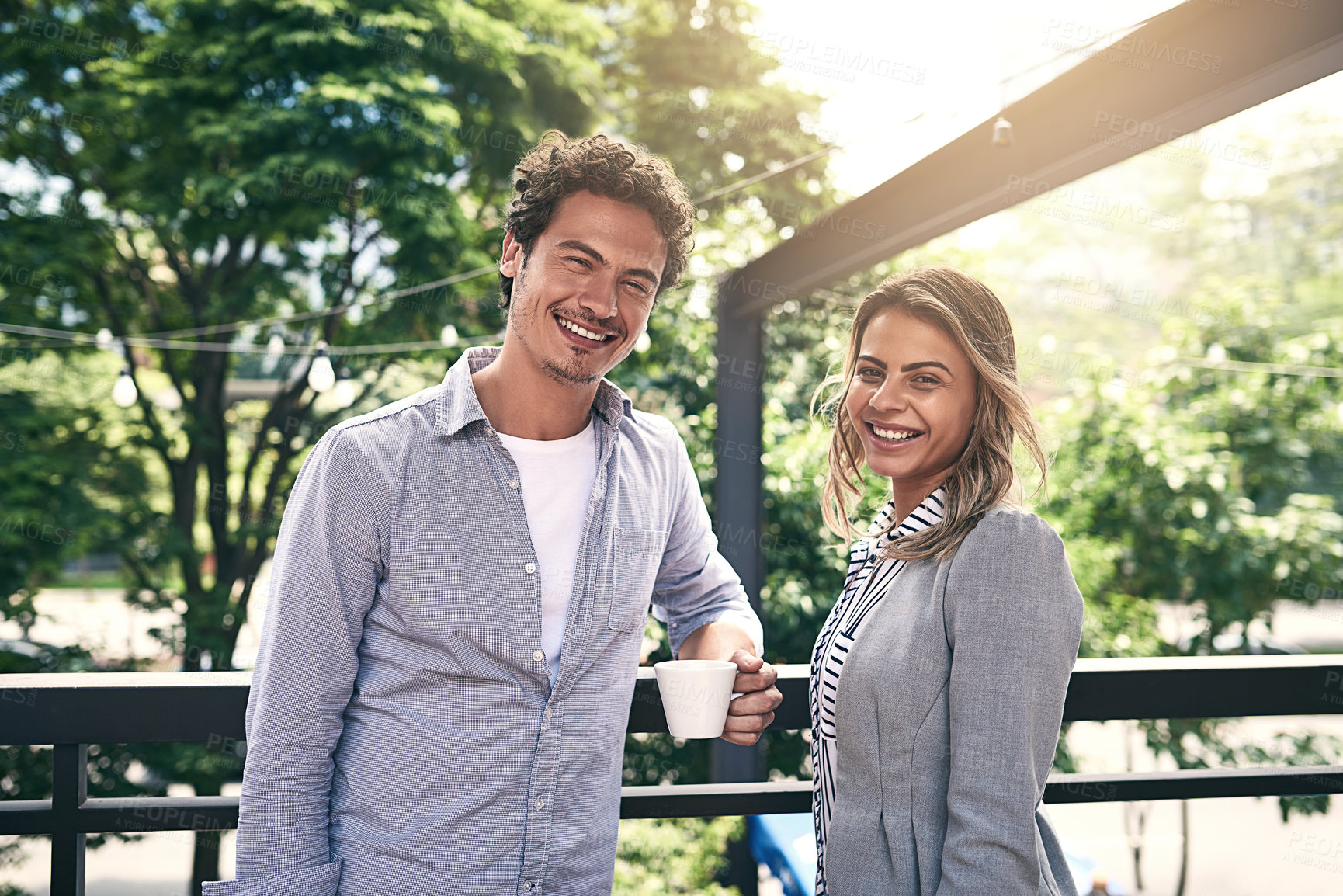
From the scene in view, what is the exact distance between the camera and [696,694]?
1.14 metres

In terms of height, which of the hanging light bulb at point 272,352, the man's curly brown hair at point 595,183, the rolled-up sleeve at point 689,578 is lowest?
the rolled-up sleeve at point 689,578

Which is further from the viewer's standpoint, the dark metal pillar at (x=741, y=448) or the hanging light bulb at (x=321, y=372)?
the hanging light bulb at (x=321, y=372)

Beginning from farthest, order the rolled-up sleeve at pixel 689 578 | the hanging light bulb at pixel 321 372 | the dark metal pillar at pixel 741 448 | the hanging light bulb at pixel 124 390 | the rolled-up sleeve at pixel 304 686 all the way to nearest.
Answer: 1. the hanging light bulb at pixel 124 390
2. the hanging light bulb at pixel 321 372
3. the dark metal pillar at pixel 741 448
4. the rolled-up sleeve at pixel 689 578
5. the rolled-up sleeve at pixel 304 686

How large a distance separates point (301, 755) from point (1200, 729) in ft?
16.3

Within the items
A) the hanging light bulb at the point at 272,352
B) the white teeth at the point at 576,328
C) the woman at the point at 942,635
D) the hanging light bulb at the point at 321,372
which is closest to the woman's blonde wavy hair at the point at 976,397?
the woman at the point at 942,635

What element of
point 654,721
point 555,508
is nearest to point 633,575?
point 555,508

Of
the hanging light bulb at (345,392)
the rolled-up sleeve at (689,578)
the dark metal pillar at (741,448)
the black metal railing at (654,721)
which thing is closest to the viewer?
the black metal railing at (654,721)

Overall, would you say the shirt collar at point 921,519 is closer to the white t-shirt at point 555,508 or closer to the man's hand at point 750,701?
the man's hand at point 750,701

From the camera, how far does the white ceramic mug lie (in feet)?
3.73

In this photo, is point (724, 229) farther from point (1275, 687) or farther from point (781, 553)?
point (1275, 687)

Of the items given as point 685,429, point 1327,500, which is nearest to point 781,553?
point 685,429

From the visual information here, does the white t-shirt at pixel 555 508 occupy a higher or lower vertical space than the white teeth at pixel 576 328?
lower

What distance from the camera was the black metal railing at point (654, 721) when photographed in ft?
4.18

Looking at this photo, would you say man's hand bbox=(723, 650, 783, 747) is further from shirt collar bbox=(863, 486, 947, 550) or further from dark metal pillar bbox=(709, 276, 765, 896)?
dark metal pillar bbox=(709, 276, 765, 896)
